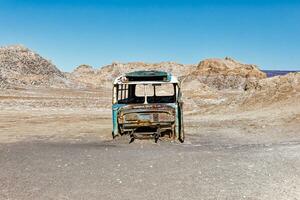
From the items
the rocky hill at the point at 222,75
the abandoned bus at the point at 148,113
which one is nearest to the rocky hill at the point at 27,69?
the rocky hill at the point at 222,75

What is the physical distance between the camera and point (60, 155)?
13.9 m

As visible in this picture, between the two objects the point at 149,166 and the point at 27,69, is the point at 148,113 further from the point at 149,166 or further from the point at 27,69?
the point at 27,69

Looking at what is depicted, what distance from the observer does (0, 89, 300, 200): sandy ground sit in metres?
9.05

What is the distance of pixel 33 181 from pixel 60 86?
256 feet

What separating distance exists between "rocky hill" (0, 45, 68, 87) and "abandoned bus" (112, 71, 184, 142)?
2503 inches

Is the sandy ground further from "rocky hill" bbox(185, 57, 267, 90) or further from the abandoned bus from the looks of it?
"rocky hill" bbox(185, 57, 267, 90)

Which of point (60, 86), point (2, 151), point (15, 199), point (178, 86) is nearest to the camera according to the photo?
point (15, 199)

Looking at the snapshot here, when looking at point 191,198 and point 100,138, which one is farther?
point 100,138

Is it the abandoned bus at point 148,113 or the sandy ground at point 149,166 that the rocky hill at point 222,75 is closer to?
the abandoned bus at point 148,113

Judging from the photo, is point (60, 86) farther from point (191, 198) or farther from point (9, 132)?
point (191, 198)

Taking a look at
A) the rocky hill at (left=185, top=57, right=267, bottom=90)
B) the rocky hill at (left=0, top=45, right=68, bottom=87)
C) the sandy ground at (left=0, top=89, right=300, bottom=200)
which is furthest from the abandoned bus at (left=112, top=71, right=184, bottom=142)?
the rocky hill at (left=185, top=57, right=267, bottom=90)

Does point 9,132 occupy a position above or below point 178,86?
below

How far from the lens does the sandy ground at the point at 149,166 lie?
29.7 feet

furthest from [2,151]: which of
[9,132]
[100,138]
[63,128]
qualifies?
[63,128]
